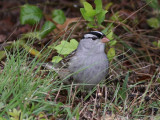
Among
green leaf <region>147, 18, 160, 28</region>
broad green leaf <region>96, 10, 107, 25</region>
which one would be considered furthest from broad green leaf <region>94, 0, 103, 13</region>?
green leaf <region>147, 18, 160, 28</region>

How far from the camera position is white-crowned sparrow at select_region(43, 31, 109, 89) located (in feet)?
10.5

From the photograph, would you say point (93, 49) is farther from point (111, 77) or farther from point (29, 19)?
point (29, 19)

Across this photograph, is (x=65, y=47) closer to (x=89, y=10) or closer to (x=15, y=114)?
(x=89, y=10)

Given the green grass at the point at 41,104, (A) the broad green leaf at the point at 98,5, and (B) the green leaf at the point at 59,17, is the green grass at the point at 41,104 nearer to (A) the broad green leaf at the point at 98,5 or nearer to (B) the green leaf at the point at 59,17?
(A) the broad green leaf at the point at 98,5

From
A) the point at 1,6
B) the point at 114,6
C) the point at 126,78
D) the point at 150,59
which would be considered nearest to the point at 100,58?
the point at 126,78

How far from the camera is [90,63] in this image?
325 cm

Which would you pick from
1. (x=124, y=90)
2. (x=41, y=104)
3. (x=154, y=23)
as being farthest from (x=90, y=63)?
(x=154, y=23)

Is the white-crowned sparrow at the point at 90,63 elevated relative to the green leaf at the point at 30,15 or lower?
lower

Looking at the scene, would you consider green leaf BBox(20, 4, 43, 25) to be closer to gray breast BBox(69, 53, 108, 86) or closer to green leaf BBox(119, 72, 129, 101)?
gray breast BBox(69, 53, 108, 86)

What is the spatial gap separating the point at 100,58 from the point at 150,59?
1.07 metres

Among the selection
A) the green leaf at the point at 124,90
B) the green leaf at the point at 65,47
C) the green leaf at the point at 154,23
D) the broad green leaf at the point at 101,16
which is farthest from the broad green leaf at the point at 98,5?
the green leaf at the point at 154,23

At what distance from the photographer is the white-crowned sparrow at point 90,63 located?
3213 mm

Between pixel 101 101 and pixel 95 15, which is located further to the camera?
pixel 95 15

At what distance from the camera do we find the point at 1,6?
6098 mm
